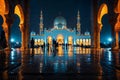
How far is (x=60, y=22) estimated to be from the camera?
8556 centimetres

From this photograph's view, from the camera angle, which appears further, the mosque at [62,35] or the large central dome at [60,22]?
the mosque at [62,35]

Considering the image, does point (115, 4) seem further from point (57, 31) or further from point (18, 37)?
point (57, 31)

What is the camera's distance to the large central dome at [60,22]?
275 ft

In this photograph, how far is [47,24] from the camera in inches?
3553

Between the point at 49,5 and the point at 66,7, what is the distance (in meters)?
4.87

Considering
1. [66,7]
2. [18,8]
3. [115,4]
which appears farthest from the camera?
[66,7]

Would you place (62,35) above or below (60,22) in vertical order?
below

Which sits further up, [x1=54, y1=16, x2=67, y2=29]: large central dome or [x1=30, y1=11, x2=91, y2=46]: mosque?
[x1=54, y1=16, x2=67, y2=29]: large central dome

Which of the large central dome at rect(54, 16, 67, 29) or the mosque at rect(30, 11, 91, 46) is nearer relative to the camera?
the large central dome at rect(54, 16, 67, 29)

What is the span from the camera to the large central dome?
8381 cm

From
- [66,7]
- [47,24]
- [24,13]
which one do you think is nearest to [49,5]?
[66,7]

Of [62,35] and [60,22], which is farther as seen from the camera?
[62,35]

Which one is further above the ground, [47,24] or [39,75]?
[47,24]

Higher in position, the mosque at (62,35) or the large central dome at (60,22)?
the large central dome at (60,22)
